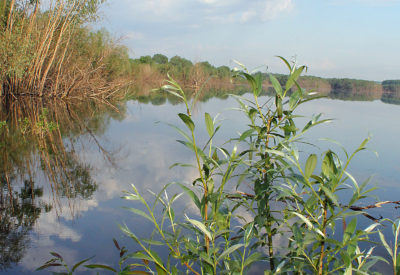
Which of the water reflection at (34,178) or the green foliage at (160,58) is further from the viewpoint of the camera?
the green foliage at (160,58)

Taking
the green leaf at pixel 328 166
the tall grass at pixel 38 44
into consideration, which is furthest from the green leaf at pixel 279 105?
the tall grass at pixel 38 44

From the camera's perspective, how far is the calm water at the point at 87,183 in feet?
6.98

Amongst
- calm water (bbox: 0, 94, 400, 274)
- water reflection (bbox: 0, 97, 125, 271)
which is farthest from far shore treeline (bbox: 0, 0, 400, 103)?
water reflection (bbox: 0, 97, 125, 271)

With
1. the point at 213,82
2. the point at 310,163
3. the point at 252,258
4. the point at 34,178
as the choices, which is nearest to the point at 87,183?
the point at 34,178

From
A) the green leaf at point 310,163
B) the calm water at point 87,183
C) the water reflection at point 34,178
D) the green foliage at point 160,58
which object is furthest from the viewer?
the green foliage at point 160,58

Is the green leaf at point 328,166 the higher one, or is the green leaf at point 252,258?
the green leaf at point 328,166

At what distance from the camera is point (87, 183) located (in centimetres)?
351

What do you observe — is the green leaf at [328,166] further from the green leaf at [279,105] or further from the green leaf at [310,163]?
the green leaf at [279,105]

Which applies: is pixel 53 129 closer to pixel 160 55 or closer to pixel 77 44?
pixel 77 44

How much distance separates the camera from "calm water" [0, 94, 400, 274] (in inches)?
83.8

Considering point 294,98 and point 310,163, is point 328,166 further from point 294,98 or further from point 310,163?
point 294,98

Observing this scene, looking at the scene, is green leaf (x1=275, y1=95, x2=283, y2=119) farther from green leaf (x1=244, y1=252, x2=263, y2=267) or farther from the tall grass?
the tall grass

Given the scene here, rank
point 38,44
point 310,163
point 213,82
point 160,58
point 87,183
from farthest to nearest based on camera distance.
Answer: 1. point 160,58
2. point 213,82
3. point 38,44
4. point 87,183
5. point 310,163

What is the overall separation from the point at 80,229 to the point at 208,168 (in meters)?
1.69
